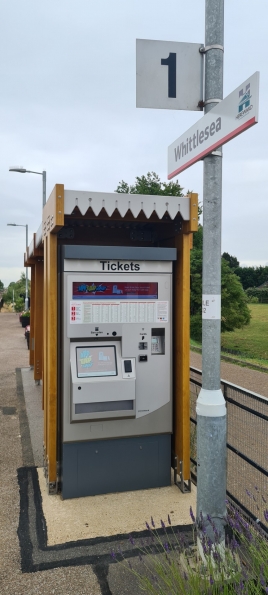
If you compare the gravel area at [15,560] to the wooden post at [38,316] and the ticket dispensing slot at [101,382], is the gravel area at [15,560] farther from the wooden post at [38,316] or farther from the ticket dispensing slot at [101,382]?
the wooden post at [38,316]

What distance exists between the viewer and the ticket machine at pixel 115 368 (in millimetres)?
4102

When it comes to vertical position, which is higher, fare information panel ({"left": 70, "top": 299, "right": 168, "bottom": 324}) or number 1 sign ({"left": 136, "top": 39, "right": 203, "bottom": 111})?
number 1 sign ({"left": 136, "top": 39, "right": 203, "bottom": 111})

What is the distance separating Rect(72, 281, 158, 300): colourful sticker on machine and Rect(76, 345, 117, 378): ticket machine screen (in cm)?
47

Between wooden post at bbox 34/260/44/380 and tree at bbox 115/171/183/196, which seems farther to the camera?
tree at bbox 115/171/183/196

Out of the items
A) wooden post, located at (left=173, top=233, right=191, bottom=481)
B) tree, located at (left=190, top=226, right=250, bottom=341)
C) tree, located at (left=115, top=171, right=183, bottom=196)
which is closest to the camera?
wooden post, located at (left=173, top=233, right=191, bottom=481)

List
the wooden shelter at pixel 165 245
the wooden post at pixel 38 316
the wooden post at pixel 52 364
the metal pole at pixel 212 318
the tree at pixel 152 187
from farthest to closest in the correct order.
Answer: the tree at pixel 152 187
the wooden post at pixel 38 316
the wooden post at pixel 52 364
the wooden shelter at pixel 165 245
the metal pole at pixel 212 318

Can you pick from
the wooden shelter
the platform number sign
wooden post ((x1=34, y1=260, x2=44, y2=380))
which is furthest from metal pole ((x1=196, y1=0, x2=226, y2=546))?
wooden post ((x1=34, y1=260, x2=44, y2=380))

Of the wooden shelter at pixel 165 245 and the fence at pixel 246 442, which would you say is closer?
the fence at pixel 246 442

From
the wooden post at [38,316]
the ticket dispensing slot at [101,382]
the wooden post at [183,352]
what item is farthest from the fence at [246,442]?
the wooden post at [38,316]

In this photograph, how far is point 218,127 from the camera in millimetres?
2568

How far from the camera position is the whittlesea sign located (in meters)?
2.24

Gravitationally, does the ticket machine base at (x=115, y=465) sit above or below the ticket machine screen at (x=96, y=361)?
below

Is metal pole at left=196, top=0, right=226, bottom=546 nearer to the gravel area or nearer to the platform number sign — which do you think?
the platform number sign

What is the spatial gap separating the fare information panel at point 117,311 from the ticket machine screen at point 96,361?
257 millimetres
